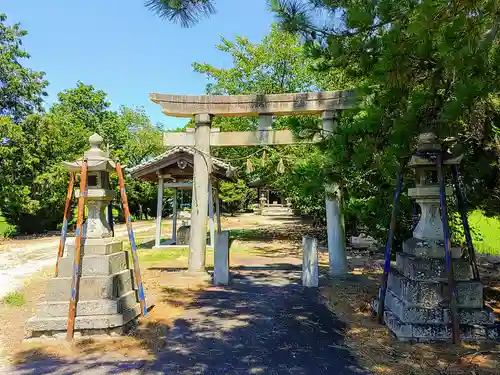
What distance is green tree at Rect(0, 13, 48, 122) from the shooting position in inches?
715

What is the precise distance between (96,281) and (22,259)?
29.8 feet

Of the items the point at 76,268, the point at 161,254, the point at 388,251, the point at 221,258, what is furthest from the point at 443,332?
the point at 161,254

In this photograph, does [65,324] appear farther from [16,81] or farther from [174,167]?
[16,81]

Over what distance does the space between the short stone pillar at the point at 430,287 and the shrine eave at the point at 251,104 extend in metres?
3.61

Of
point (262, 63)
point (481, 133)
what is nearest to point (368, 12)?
point (481, 133)

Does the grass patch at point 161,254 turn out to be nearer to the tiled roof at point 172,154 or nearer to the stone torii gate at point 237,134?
the tiled roof at point 172,154

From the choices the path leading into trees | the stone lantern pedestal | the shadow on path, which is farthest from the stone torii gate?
the path leading into trees

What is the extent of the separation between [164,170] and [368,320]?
1008 cm

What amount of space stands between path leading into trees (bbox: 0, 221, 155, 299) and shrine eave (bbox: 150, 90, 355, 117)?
510cm

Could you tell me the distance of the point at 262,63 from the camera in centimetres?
1811

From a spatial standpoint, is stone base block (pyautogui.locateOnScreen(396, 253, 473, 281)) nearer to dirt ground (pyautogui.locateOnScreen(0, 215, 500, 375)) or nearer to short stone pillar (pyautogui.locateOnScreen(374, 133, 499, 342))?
short stone pillar (pyautogui.locateOnScreen(374, 133, 499, 342))

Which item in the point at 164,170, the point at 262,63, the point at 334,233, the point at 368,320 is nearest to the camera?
the point at 368,320

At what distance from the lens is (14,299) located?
6.72 meters

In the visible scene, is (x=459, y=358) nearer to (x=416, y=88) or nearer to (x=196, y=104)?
(x=416, y=88)
